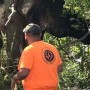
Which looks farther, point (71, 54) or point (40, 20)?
point (71, 54)

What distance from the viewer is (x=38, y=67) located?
486 centimetres

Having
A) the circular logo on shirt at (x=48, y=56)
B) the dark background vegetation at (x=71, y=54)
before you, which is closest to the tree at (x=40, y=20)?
the dark background vegetation at (x=71, y=54)

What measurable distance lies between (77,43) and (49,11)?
136 cm

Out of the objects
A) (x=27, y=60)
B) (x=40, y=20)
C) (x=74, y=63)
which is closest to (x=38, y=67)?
(x=27, y=60)

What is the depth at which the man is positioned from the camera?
4.78 meters

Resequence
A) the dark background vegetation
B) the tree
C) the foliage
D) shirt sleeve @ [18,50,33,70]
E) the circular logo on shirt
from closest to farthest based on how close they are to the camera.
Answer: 1. shirt sleeve @ [18,50,33,70]
2. the circular logo on shirt
3. the dark background vegetation
4. the tree
5. the foliage

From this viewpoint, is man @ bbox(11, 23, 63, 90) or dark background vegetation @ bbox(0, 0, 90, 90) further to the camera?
dark background vegetation @ bbox(0, 0, 90, 90)

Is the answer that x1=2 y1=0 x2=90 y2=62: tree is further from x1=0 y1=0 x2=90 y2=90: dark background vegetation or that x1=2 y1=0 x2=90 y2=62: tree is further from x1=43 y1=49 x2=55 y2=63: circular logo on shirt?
x1=43 y1=49 x2=55 y2=63: circular logo on shirt

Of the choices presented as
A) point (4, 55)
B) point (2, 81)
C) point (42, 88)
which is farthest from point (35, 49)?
point (4, 55)

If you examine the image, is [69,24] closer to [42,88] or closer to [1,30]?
[1,30]

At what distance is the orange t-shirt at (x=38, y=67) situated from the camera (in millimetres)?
4789

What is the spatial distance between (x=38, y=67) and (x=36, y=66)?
0.11ft

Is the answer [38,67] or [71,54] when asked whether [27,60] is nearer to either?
[38,67]

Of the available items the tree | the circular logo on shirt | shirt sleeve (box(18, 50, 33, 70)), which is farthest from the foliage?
shirt sleeve (box(18, 50, 33, 70))
